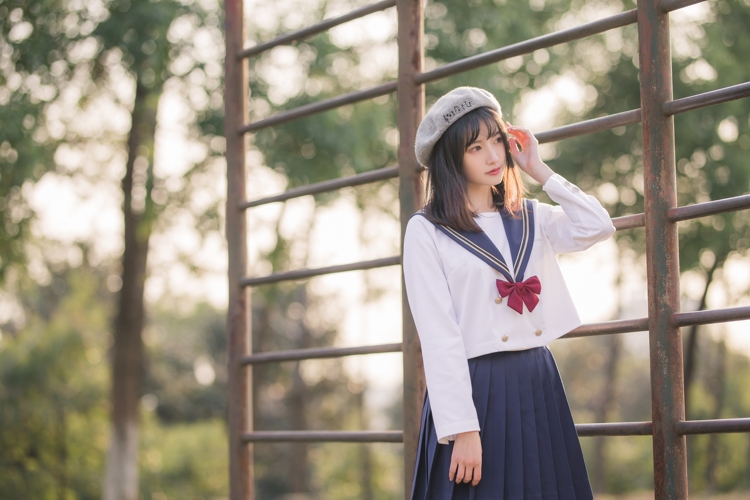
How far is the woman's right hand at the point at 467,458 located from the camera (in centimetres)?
191

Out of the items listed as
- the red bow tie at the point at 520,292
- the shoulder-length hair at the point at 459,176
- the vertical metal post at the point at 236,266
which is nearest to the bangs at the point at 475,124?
the shoulder-length hair at the point at 459,176

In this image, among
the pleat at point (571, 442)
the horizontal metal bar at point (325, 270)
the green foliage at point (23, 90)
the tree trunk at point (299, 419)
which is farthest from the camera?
the tree trunk at point (299, 419)

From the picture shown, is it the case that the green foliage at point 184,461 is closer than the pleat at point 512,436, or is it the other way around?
the pleat at point 512,436

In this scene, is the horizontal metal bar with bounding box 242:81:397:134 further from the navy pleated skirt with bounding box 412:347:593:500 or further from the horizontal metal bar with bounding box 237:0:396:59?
the navy pleated skirt with bounding box 412:347:593:500

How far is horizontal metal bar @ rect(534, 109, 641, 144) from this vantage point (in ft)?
7.04

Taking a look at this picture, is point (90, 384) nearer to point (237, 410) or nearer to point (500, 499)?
point (237, 410)

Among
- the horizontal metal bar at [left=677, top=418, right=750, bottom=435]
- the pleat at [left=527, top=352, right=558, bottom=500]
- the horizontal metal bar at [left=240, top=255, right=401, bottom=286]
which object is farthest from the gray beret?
the horizontal metal bar at [left=677, top=418, right=750, bottom=435]

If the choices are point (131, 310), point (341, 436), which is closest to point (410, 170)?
point (341, 436)

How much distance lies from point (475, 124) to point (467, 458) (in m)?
0.80

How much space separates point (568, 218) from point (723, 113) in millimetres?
6884

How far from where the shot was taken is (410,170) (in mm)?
2570

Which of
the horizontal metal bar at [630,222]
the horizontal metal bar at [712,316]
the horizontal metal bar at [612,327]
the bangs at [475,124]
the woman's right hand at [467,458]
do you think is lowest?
the woman's right hand at [467,458]

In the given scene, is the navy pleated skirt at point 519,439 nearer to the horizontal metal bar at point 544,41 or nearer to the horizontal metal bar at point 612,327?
the horizontal metal bar at point 612,327

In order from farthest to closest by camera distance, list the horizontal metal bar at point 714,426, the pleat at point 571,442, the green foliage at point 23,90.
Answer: the green foliage at point 23,90
the pleat at point 571,442
the horizontal metal bar at point 714,426
